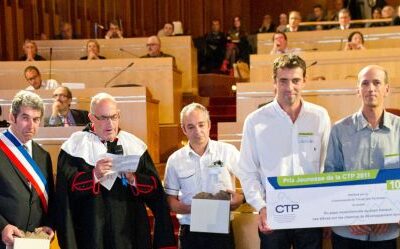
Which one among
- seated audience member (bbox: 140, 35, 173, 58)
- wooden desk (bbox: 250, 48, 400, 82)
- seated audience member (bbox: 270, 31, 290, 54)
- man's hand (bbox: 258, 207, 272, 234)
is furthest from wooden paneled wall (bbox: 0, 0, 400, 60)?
man's hand (bbox: 258, 207, 272, 234)

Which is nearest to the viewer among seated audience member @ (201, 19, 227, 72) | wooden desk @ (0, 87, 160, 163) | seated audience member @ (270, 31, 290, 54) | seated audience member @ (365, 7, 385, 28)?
wooden desk @ (0, 87, 160, 163)

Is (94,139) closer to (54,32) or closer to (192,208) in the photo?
(192,208)

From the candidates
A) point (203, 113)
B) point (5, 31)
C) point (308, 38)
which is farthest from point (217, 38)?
point (203, 113)

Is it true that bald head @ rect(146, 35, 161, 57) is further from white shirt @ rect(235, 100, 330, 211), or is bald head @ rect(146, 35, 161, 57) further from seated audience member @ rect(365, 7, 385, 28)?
white shirt @ rect(235, 100, 330, 211)

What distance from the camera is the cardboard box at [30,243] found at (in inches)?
124

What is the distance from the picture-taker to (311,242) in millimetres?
3342

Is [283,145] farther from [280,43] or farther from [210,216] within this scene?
[280,43]

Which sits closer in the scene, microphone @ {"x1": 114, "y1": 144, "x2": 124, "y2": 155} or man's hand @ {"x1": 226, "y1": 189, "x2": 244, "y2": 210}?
microphone @ {"x1": 114, "y1": 144, "x2": 124, "y2": 155}

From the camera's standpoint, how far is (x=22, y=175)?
3.34 metres

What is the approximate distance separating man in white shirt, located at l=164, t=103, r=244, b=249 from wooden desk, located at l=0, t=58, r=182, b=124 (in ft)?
16.3

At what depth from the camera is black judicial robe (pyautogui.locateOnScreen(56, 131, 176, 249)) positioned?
11.3 feet

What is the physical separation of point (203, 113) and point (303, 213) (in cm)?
83

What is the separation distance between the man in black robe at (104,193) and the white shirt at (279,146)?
0.58 meters

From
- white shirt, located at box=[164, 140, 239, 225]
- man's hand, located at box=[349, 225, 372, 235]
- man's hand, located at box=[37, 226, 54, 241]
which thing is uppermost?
white shirt, located at box=[164, 140, 239, 225]
